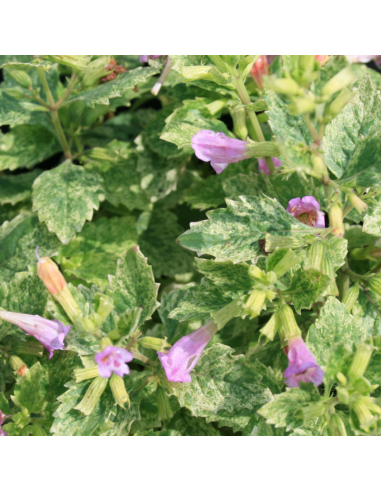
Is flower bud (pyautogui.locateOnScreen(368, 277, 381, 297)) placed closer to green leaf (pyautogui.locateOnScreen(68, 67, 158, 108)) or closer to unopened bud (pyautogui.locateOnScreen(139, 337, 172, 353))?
unopened bud (pyautogui.locateOnScreen(139, 337, 172, 353))

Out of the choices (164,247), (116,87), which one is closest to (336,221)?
(116,87)

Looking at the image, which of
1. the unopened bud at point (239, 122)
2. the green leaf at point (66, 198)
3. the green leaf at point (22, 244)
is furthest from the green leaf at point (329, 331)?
the green leaf at point (22, 244)

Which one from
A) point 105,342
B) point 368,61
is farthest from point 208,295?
point 368,61

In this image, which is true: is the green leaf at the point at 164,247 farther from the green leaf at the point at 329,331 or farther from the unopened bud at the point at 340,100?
the unopened bud at the point at 340,100

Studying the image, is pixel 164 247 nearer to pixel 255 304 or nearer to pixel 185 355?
pixel 185 355

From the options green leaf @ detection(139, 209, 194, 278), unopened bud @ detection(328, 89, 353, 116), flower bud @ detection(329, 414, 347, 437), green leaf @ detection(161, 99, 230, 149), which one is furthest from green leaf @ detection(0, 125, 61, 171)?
flower bud @ detection(329, 414, 347, 437)

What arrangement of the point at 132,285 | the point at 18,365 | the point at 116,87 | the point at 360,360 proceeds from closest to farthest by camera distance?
the point at 360,360
the point at 132,285
the point at 18,365
the point at 116,87
